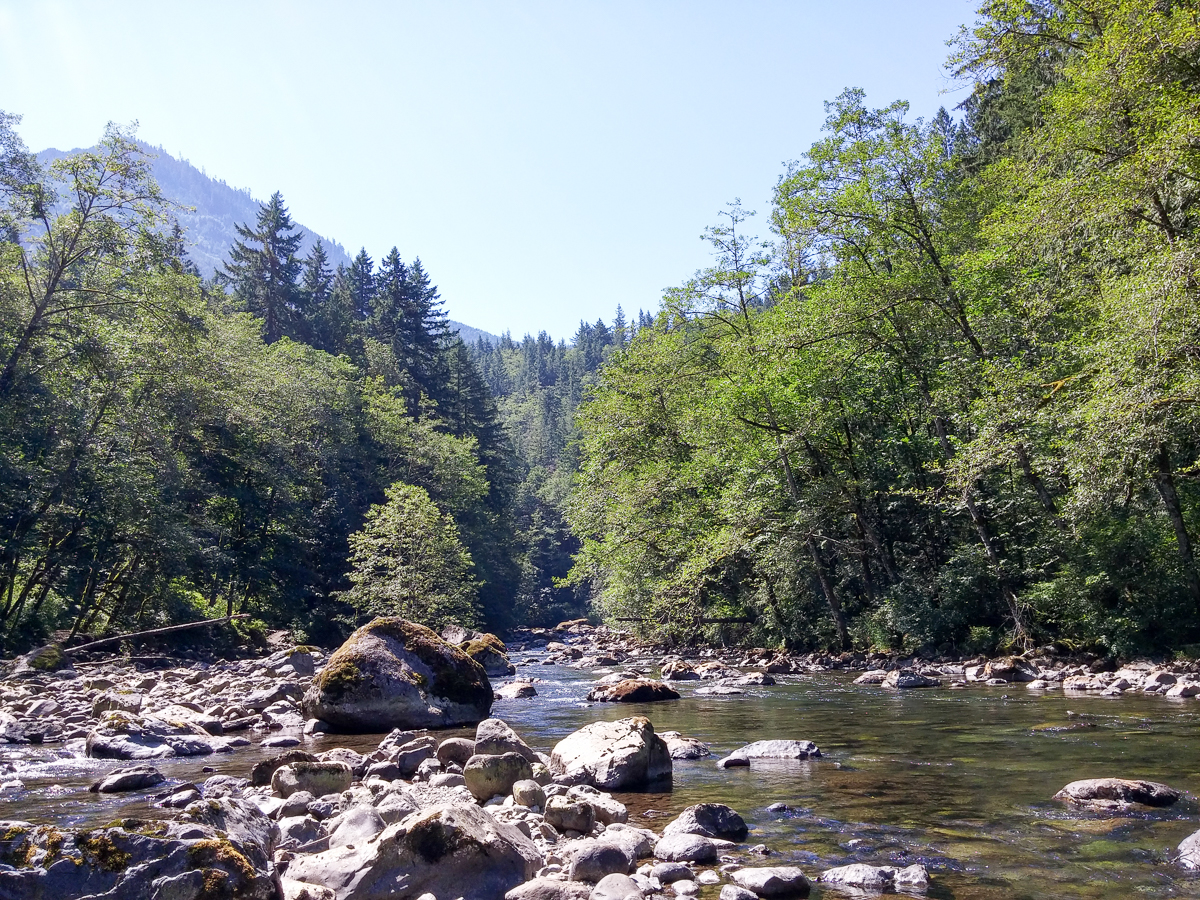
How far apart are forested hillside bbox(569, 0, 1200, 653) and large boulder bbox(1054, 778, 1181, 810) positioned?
24.2ft

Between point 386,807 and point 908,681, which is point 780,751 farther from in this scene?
point 908,681

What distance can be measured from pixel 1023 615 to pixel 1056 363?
624 centimetres

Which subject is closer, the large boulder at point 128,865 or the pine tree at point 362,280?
the large boulder at point 128,865

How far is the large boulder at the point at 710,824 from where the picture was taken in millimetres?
6422

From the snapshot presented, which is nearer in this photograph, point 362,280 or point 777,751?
point 777,751

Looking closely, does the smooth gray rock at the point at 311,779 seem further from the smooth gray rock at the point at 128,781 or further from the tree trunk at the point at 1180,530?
the tree trunk at the point at 1180,530

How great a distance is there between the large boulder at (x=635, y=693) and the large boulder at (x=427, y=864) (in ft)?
37.5

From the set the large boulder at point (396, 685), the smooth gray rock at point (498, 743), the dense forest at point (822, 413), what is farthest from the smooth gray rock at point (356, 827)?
the dense forest at point (822, 413)

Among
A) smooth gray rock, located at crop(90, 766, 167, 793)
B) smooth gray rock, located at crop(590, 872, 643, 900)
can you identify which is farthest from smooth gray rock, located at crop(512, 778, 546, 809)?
smooth gray rock, located at crop(90, 766, 167, 793)

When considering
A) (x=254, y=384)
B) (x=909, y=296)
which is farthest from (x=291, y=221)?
(x=909, y=296)

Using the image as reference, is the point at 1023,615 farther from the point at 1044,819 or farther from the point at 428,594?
the point at 428,594

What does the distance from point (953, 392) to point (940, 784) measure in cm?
1429

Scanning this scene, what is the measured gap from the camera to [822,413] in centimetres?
2502

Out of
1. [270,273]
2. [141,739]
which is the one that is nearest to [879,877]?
[141,739]
